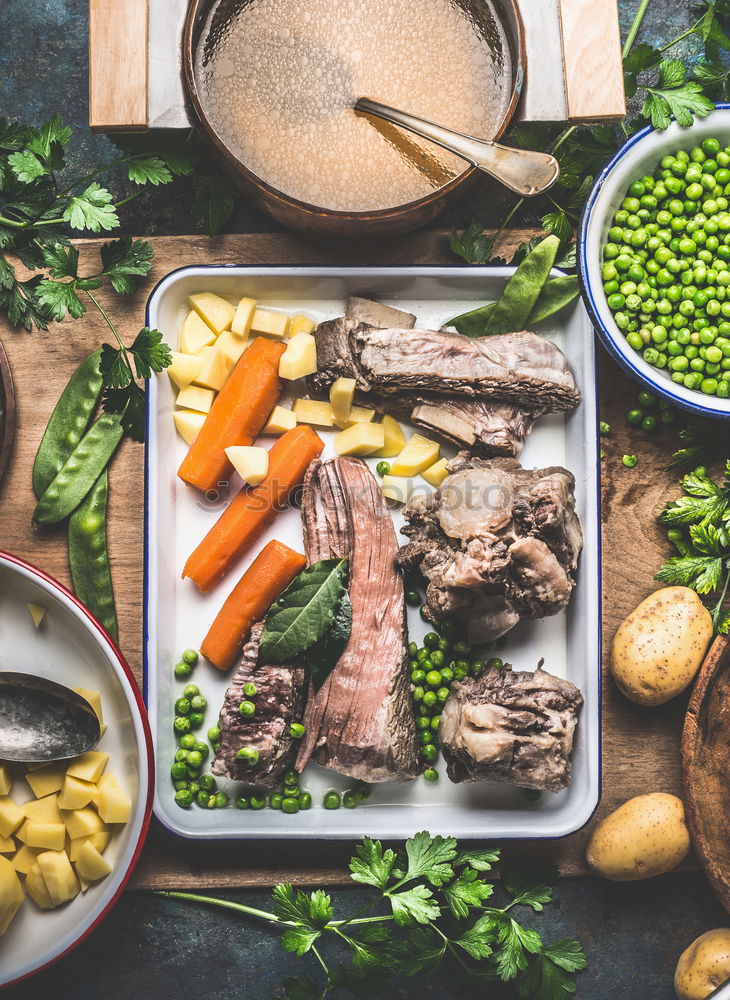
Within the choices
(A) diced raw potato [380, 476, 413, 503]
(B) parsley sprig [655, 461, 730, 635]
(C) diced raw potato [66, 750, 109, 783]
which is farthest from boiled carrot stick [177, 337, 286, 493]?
(B) parsley sprig [655, 461, 730, 635]

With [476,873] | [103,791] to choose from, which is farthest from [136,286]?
[476,873]

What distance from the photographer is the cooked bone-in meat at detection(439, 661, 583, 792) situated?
3.28 meters

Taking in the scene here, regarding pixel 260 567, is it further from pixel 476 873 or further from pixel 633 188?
pixel 633 188

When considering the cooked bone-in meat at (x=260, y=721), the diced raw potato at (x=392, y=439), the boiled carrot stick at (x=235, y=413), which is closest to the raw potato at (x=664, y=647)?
the diced raw potato at (x=392, y=439)

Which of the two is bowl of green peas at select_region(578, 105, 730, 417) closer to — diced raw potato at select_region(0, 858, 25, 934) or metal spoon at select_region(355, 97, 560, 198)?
metal spoon at select_region(355, 97, 560, 198)

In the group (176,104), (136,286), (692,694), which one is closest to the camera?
(176,104)

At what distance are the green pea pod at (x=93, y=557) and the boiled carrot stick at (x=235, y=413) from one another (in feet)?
1.32

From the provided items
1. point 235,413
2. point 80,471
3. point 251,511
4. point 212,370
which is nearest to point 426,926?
point 251,511

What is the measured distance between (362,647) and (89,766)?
127 centimetres

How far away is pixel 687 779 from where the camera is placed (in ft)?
11.2

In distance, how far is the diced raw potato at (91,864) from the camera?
3277 millimetres

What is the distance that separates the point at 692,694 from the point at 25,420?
10.6 ft

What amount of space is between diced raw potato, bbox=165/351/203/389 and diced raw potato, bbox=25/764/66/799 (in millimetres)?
1771

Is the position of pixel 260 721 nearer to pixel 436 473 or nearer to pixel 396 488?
A: pixel 396 488
